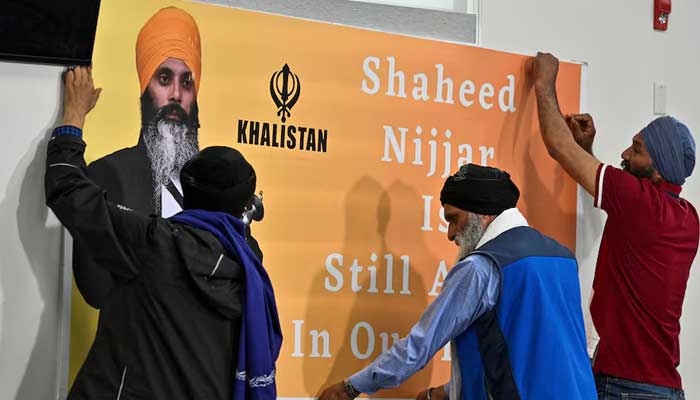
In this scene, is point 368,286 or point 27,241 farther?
point 368,286

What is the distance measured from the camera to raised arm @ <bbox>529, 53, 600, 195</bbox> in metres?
2.76

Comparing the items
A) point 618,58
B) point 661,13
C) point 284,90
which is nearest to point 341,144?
point 284,90

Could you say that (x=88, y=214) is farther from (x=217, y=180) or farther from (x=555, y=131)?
(x=555, y=131)

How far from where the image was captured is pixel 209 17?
2.46 m

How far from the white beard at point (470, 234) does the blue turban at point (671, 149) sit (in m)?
0.74

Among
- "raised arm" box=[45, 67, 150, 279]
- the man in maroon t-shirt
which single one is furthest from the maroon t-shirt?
"raised arm" box=[45, 67, 150, 279]

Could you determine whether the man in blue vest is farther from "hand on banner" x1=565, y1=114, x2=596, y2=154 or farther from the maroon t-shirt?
"hand on banner" x1=565, y1=114, x2=596, y2=154

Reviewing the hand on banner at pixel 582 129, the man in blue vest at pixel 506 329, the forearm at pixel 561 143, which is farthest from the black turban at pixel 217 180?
the hand on banner at pixel 582 129

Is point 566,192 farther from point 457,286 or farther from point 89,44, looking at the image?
Answer: point 89,44

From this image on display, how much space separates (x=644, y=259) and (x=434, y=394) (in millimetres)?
781

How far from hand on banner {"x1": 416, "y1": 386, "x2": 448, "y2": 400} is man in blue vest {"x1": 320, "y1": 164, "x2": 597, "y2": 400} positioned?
29 centimetres

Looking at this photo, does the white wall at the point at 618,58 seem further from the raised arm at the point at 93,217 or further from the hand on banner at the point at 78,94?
the raised arm at the point at 93,217

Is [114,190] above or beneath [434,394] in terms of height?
above

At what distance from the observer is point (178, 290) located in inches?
76.8
